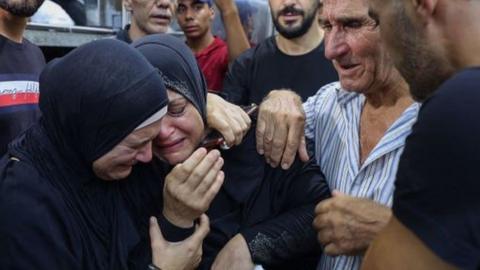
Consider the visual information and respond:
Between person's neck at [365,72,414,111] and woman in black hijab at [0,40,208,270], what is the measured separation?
740 millimetres

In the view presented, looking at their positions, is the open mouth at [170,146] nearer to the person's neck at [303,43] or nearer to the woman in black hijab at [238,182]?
the woman in black hijab at [238,182]

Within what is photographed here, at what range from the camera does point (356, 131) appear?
6.36ft

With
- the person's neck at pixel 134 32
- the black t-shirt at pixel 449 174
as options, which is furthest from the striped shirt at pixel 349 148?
the person's neck at pixel 134 32

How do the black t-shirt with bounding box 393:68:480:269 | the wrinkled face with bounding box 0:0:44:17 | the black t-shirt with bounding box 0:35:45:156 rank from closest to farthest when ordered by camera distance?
the black t-shirt with bounding box 393:68:480:269, the black t-shirt with bounding box 0:35:45:156, the wrinkled face with bounding box 0:0:44:17

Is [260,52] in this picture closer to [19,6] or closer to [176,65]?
[19,6]

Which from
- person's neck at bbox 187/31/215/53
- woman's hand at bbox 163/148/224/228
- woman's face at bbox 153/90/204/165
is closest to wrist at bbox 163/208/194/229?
woman's hand at bbox 163/148/224/228

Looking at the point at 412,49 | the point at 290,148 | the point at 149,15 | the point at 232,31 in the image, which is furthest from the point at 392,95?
the point at 232,31

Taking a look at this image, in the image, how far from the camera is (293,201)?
192 centimetres

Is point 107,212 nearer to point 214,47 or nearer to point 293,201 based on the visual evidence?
point 293,201

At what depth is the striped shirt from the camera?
1707 millimetres

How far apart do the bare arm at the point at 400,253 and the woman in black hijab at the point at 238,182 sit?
693 millimetres

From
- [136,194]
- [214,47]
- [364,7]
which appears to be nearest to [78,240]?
[136,194]

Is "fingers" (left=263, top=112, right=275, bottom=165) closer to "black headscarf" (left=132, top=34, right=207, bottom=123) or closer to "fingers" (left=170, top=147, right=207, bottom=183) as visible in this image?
"black headscarf" (left=132, top=34, right=207, bottom=123)

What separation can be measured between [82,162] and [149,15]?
2272 mm
